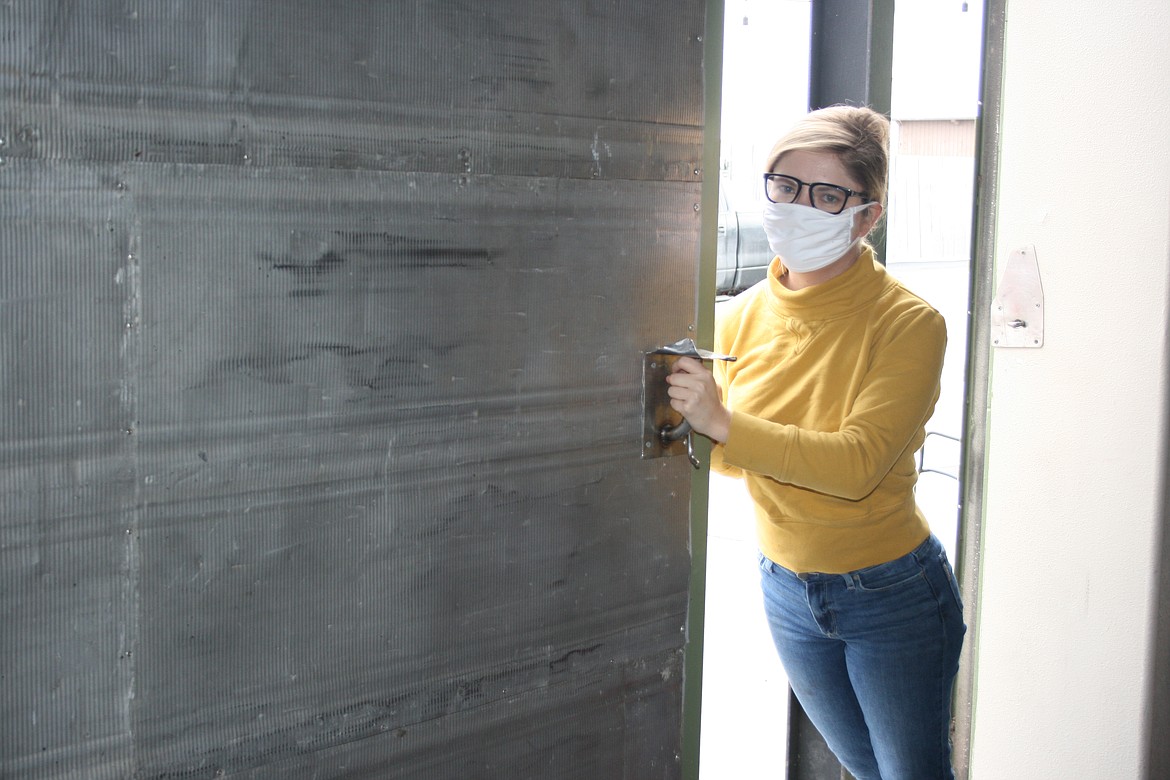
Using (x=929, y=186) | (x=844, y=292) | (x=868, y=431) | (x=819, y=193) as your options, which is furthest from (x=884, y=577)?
(x=929, y=186)

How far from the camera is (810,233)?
1.47m

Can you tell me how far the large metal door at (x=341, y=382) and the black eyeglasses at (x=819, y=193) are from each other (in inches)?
8.3

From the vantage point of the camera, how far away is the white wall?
1771 millimetres

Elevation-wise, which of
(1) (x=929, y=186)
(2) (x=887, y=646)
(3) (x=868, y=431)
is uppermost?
(1) (x=929, y=186)

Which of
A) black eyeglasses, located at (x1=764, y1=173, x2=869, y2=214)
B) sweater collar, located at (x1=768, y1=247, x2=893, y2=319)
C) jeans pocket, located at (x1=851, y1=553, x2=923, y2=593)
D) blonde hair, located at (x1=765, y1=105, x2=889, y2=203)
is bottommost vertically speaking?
jeans pocket, located at (x1=851, y1=553, x2=923, y2=593)

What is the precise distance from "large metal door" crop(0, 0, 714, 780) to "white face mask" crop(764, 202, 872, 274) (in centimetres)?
21

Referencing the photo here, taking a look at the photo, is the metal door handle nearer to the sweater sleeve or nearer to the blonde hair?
the sweater sleeve

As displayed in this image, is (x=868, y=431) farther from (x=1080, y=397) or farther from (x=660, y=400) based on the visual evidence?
(x=1080, y=397)

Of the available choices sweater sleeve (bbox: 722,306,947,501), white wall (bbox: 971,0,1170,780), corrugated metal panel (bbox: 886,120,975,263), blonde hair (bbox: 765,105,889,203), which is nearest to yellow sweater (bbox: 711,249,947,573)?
sweater sleeve (bbox: 722,306,947,501)

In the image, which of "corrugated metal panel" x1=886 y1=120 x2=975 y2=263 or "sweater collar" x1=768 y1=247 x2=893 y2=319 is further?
"corrugated metal panel" x1=886 y1=120 x2=975 y2=263

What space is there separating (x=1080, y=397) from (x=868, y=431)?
74 cm

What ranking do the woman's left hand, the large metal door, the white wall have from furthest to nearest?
the white wall < the woman's left hand < the large metal door

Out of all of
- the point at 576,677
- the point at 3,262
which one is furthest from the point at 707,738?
the point at 3,262

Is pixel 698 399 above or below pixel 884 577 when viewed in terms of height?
above
